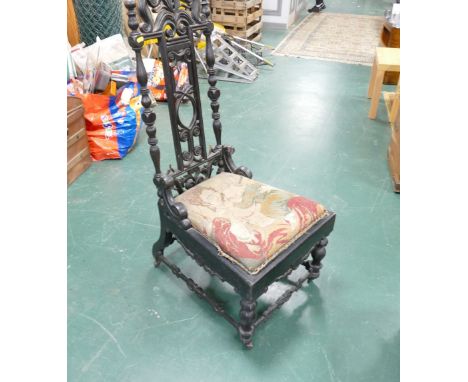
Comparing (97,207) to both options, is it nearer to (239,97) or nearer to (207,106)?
(207,106)

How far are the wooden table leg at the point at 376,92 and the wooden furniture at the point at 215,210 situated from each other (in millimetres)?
2117

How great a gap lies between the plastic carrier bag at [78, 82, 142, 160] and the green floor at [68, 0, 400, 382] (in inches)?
4.5

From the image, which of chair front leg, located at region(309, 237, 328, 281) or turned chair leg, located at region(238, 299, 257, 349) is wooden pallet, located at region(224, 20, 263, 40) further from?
turned chair leg, located at region(238, 299, 257, 349)

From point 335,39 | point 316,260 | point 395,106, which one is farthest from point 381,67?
point 335,39

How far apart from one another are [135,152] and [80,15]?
162 cm

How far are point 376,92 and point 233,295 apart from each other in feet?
7.94


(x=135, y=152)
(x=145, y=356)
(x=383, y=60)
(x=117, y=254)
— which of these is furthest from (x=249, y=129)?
(x=145, y=356)

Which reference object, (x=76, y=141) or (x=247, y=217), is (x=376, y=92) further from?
(x=76, y=141)

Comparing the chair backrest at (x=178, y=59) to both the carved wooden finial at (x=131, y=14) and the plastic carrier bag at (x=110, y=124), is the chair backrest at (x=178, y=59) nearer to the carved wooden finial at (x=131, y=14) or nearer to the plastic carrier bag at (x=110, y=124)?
the carved wooden finial at (x=131, y=14)

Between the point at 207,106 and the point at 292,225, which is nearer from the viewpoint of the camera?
the point at 292,225

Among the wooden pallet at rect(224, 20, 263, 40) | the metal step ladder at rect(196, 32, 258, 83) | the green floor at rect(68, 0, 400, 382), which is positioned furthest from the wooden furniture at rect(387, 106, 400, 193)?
the wooden pallet at rect(224, 20, 263, 40)

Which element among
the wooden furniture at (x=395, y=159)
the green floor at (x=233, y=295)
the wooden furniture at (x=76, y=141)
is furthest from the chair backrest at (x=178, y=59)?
the wooden furniture at (x=395, y=159)

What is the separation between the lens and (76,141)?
8.04ft

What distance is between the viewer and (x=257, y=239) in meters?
1.28
